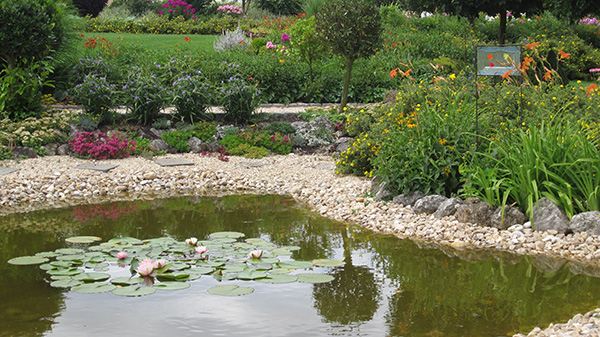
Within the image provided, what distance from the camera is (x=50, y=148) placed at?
28.0 feet

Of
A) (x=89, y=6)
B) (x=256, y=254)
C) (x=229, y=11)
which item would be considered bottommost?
(x=256, y=254)

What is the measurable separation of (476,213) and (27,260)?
402 centimetres

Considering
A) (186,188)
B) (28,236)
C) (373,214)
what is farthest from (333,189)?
(28,236)

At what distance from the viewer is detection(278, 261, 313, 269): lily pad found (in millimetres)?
4664

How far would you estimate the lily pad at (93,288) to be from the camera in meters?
4.10

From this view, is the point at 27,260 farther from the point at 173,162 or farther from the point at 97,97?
the point at 97,97

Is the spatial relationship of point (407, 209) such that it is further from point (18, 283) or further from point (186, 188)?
point (18, 283)

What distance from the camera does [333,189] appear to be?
23.7 feet

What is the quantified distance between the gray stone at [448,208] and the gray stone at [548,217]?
736 mm

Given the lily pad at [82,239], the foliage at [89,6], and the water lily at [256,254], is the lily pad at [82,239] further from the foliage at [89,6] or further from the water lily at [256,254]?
the foliage at [89,6]

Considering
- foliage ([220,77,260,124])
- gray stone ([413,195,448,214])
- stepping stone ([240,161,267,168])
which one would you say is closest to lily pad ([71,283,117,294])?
gray stone ([413,195,448,214])

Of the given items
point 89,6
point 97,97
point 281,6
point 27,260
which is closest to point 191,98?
point 97,97

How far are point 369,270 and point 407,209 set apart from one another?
1590 millimetres

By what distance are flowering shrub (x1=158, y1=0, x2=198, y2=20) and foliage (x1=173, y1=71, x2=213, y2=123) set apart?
1462 centimetres
